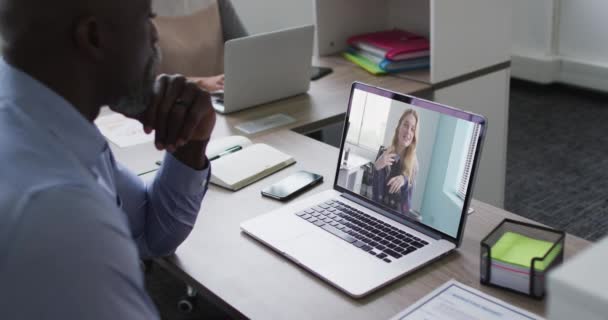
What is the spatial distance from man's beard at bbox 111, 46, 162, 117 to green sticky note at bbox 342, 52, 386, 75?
136 cm

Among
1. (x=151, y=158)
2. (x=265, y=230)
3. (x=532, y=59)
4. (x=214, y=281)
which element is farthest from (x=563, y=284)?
(x=532, y=59)

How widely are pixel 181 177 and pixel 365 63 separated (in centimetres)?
132

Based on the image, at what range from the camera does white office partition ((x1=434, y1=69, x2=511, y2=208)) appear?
2324 millimetres

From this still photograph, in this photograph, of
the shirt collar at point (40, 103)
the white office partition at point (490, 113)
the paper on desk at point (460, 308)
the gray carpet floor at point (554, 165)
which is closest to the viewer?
the shirt collar at point (40, 103)

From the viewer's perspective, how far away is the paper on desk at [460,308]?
1014 millimetres

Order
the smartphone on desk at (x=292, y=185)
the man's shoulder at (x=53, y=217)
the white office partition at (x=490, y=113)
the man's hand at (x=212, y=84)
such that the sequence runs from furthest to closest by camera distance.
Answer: the white office partition at (x=490, y=113)
the man's hand at (x=212, y=84)
the smartphone on desk at (x=292, y=185)
the man's shoulder at (x=53, y=217)

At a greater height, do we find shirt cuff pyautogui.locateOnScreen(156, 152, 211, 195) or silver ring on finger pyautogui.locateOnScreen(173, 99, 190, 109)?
silver ring on finger pyautogui.locateOnScreen(173, 99, 190, 109)

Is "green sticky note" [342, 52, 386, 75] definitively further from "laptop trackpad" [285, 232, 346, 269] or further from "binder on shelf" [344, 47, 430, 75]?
"laptop trackpad" [285, 232, 346, 269]

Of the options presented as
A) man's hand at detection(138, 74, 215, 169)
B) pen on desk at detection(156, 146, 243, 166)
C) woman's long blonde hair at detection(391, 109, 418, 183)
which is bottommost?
pen on desk at detection(156, 146, 243, 166)

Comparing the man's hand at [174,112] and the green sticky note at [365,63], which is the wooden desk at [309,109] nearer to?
the green sticky note at [365,63]

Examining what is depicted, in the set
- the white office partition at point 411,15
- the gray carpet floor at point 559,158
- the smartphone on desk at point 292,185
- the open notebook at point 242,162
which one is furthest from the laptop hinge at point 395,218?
the gray carpet floor at point 559,158

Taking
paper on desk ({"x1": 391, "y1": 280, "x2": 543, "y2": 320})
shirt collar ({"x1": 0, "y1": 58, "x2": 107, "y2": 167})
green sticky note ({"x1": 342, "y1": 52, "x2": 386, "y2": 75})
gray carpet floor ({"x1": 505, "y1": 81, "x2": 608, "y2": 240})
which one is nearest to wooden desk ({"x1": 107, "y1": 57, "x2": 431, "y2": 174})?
green sticky note ({"x1": 342, "y1": 52, "x2": 386, "y2": 75})

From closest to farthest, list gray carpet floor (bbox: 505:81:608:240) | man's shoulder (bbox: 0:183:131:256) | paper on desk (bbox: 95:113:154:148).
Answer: man's shoulder (bbox: 0:183:131:256) < paper on desk (bbox: 95:113:154:148) < gray carpet floor (bbox: 505:81:608:240)

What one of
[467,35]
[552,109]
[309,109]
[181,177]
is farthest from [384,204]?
[552,109]
